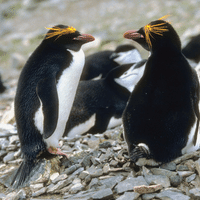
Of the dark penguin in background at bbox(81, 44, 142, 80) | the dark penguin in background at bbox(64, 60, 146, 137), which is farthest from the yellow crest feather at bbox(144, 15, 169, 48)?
the dark penguin in background at bbox(81, 44, 142, 80)

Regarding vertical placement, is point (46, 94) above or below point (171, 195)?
above

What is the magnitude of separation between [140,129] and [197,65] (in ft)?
10.8

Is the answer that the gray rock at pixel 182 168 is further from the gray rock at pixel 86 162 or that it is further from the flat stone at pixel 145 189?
the gray rock at pixel 86 162

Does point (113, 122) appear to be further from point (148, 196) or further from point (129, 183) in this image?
point (148, 196)

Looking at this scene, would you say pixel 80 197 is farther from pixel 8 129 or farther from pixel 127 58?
pixel 127 58

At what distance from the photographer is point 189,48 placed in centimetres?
523

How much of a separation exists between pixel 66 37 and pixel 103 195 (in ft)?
4.69

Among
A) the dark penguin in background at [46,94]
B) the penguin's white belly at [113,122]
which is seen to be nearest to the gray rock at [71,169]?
the dark penguin in background at [46,94]

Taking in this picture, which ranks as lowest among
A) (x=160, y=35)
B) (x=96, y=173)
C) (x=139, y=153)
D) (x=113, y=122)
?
(x=113, y=122)

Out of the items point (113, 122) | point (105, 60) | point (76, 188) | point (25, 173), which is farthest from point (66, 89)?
point (105, 60)

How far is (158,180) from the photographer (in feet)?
6.30

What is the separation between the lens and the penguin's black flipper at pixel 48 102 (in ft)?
7.81

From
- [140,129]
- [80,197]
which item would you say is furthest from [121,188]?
[140,129]

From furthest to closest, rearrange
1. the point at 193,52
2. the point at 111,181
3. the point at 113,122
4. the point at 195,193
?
the point at 193,52, the point at 113,122, the point at 111,181, the point at 195,193
